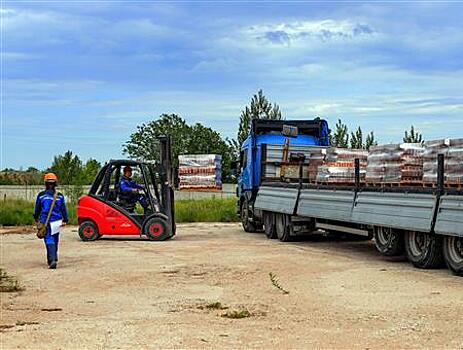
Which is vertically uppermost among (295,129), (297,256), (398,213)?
(295,129)

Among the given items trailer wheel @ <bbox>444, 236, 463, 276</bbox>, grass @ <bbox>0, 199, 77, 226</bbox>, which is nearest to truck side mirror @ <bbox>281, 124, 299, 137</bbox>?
grass @ <bbox>0, 199, 77, 226</bbox>

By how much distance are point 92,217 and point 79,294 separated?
9944mm

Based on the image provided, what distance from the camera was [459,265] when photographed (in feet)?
43.6

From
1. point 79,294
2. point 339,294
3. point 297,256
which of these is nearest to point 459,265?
point 339,294

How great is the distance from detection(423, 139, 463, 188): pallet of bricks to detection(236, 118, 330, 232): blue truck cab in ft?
31.0

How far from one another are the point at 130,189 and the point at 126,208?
53 centimetres

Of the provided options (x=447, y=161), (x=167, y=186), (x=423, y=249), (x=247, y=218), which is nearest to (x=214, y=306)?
(x=447, y=161)

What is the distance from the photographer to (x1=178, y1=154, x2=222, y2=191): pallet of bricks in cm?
5025

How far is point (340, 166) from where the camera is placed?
18.2 m

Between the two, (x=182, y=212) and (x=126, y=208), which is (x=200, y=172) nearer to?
(x=182, y=212)

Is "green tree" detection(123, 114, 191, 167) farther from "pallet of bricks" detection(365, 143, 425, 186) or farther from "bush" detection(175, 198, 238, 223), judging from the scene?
"pallet of bricks" detection(365, 143, 425, 186)

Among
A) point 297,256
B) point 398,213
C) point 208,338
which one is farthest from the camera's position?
point 297,256

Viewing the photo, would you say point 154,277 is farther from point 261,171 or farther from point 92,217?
point 261,171

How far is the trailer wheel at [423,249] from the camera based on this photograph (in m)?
14.0
